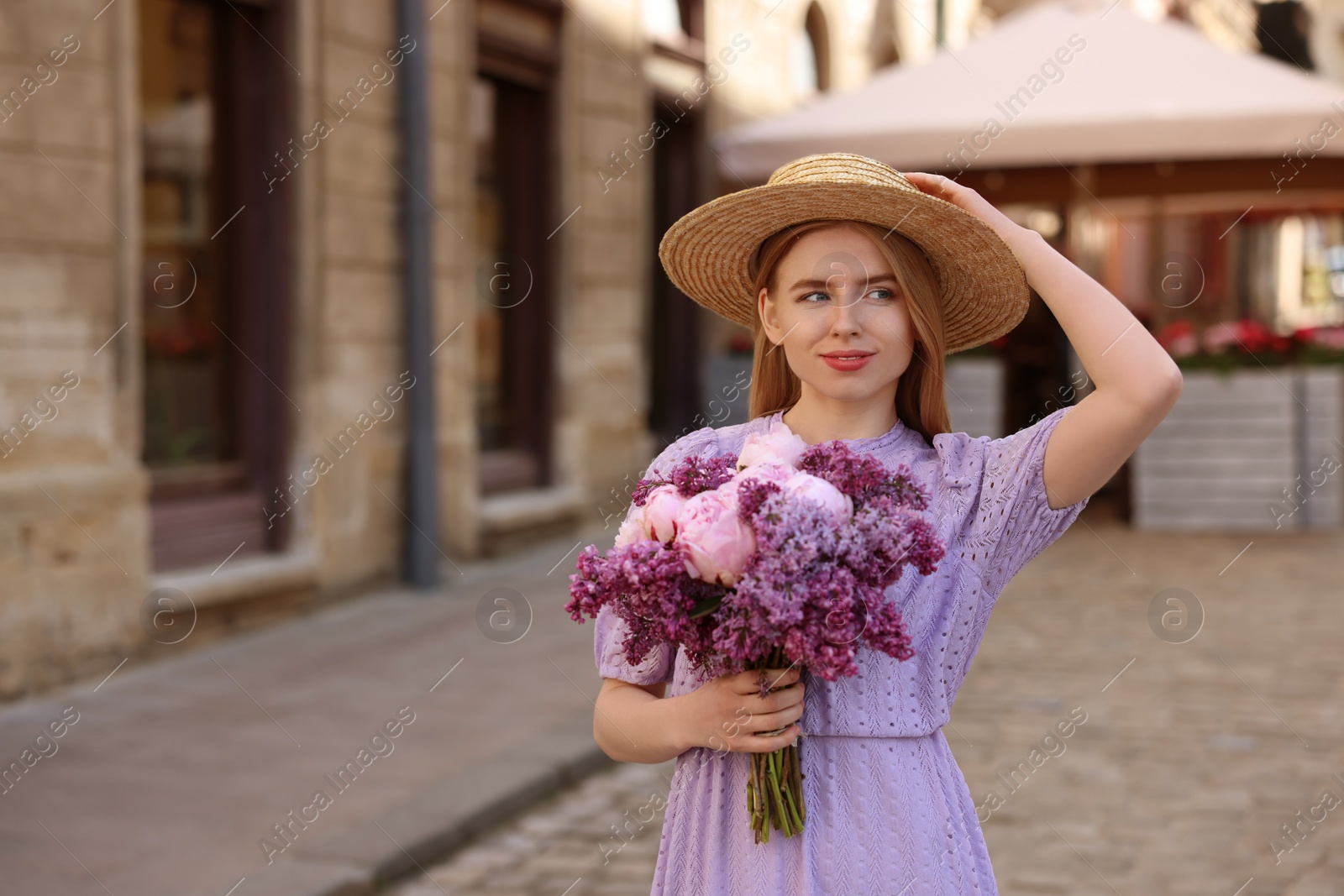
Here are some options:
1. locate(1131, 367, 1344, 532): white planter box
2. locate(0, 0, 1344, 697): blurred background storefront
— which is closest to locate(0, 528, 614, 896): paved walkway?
locate(0, 0, 1344, 697): blurred background storefront

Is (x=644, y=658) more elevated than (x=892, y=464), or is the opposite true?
(x=892, y=464)

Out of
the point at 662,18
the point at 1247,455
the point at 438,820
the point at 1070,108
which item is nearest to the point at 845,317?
the point at 438,820

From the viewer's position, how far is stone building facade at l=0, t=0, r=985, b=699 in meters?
6.19

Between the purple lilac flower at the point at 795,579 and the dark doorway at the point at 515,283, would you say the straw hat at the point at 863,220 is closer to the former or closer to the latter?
the purple lilac flower at the point at 795,579

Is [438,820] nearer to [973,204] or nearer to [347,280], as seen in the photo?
[973,204]

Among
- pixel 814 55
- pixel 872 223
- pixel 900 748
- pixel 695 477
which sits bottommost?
pixel 900 748

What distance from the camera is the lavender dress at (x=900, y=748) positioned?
2.04 metres

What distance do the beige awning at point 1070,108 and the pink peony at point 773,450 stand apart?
8705mm

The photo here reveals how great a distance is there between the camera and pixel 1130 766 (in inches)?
213

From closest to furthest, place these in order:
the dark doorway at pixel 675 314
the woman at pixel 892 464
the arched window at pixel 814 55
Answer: the woman at pixel 892 464, the dark doorway at pixel 675 314, the arched window at pixel 814 55

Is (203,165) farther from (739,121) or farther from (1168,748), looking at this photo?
(739,121)

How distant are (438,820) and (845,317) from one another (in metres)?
2.97

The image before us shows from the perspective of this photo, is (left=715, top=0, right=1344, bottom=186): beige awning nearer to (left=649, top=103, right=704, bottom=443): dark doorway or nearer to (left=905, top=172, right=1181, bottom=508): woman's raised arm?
(left=649, top=103, right=704, bottom=443): dark doorway

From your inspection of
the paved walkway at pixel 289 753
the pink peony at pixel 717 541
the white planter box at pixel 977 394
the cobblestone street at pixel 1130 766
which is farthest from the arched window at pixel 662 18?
the pink peony at pixel 717 541
